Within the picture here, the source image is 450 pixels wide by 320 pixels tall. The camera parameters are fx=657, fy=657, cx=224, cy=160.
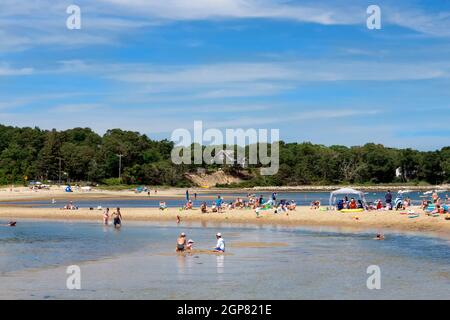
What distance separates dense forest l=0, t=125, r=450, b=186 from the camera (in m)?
137

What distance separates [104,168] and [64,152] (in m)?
9.63

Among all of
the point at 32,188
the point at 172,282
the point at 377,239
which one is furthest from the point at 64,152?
the point at 172,282

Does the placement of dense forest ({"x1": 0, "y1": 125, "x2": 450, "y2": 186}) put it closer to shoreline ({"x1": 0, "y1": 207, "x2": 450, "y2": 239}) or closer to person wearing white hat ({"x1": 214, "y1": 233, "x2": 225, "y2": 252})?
shoreline ({"x1": 0, "y1": 207, "x2": 450, "y2": 239})

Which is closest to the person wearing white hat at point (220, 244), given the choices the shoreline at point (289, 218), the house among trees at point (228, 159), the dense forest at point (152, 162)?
the shoreline at point (289, 218)

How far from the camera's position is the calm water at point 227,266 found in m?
21.3

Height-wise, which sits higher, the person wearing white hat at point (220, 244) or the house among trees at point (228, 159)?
the house among trees at point (228, 159)

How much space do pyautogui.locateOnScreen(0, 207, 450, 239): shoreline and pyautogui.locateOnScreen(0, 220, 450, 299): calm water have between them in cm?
373

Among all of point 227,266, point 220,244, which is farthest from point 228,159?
point 227,266

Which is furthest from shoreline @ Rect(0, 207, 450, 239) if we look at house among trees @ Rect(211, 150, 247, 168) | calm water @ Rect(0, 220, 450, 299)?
house among trees @ Rect(211, 150, 247, 168)

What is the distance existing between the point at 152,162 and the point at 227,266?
449 feet

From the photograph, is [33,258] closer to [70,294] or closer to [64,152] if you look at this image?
[70,294]

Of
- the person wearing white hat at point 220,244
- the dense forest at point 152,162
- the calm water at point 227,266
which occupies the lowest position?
the calm water at point 227,266

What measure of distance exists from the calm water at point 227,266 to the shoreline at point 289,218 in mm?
3727

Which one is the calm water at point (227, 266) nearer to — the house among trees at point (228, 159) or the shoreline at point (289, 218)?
the shoreline at point (289, 218)
